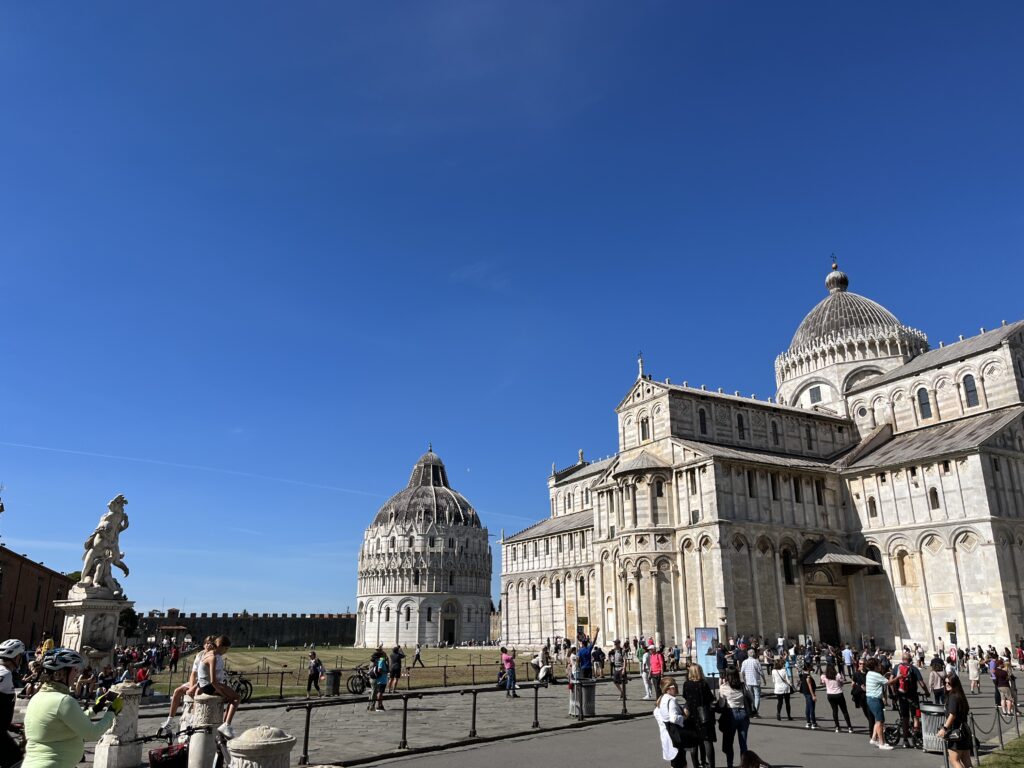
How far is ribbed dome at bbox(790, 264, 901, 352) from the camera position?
55.2 m

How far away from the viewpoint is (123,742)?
1151 centimetres

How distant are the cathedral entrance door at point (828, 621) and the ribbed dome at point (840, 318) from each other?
2299 cm

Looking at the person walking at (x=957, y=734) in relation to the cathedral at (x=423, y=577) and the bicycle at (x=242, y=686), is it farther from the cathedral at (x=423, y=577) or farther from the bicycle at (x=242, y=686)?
the cathedral at (x=423, y=577)

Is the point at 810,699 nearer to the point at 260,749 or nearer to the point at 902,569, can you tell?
the point at 260,749

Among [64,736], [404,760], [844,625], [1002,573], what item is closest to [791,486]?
[844,625]

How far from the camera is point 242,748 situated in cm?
777

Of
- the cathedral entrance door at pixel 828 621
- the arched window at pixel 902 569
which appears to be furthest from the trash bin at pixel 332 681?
the arched window at pixel 902 569

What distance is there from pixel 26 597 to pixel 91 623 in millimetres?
40557

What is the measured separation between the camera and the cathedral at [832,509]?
124 feet

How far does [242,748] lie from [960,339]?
178ft

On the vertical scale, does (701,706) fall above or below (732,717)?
above

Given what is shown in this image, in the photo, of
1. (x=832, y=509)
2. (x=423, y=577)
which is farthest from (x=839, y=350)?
(x=423, y=577)

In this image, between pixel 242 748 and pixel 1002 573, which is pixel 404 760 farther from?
pixel 1002 573

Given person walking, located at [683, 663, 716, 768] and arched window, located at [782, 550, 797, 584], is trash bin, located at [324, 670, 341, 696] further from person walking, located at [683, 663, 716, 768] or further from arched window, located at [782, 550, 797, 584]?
arched window, located at [782, 550, 797, 584]
